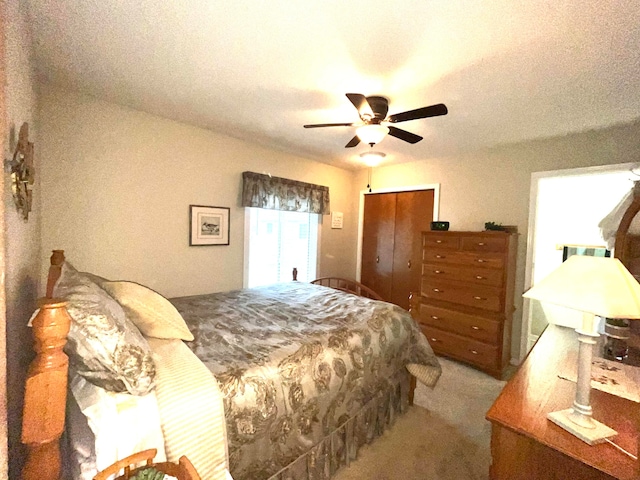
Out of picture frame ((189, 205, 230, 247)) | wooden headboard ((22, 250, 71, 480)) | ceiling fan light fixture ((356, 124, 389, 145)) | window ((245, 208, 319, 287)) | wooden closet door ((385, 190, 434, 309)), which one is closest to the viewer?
wooden headboard ((22, 250, 71, 480))

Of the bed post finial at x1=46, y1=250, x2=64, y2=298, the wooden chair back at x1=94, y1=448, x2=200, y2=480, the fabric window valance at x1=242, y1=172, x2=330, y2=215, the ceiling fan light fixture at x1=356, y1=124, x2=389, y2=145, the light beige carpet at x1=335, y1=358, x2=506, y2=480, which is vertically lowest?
the light beige carpet at x1=335, y1=358, x2=506, y2=480

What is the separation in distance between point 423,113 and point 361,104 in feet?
1.43

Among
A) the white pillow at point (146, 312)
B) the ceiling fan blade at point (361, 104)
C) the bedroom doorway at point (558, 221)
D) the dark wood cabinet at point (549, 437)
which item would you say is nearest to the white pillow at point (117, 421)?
the white pillow at point (146, 312)

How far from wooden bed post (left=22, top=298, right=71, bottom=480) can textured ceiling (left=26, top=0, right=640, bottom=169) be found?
1.51m

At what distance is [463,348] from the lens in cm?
314

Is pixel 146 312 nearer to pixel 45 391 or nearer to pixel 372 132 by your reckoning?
pixel 45 391

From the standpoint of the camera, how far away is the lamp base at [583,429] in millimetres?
987

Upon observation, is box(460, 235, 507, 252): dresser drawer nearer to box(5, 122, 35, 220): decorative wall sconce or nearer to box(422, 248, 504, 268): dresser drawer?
box(422, 248, 504, 268): dresser drawer

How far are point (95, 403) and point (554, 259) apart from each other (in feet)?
16.6

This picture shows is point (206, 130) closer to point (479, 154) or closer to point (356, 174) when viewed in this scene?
point (356, 174)

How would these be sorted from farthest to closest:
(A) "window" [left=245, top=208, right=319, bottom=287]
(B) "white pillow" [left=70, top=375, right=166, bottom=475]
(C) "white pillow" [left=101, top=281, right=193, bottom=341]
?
1. (A) "window" [left=245, top=208, right=319, bottom=287]
2. (C) "white pillow" [left=101, top=281, right=193, bottom=341]
3. (B) "white pillow" [left=70, top=375, right=166, bottom=475]

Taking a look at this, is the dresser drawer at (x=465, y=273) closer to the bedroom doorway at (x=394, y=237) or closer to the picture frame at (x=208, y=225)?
the bedroom doorway at (x=394, y=237)

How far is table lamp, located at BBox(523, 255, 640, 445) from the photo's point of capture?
3.22 feet

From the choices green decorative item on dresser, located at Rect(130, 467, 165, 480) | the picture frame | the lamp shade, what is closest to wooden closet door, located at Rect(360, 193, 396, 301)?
the picture frame
